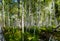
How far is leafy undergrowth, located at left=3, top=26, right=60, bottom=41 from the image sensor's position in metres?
3.12

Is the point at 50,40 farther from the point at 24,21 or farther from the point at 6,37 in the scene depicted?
the point at 6,37

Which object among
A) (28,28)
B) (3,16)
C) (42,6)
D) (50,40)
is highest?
(42,6)

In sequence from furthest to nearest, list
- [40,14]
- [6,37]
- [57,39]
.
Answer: [40,14] → [6,37] → [57,39]

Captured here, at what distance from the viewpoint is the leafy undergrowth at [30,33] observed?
3125mm

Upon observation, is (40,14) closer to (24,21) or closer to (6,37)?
(24,21)

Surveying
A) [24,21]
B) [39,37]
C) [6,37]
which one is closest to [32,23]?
[24,21]

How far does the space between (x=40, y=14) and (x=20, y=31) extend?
0.67 metres

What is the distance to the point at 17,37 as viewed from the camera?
320cm

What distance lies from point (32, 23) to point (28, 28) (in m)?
0.24

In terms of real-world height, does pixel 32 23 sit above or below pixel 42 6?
below

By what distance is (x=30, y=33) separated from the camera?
3238 mm

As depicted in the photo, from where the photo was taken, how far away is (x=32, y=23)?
3.44 m

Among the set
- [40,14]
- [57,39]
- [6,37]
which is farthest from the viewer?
[40,14]

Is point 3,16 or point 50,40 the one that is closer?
point 50,40
